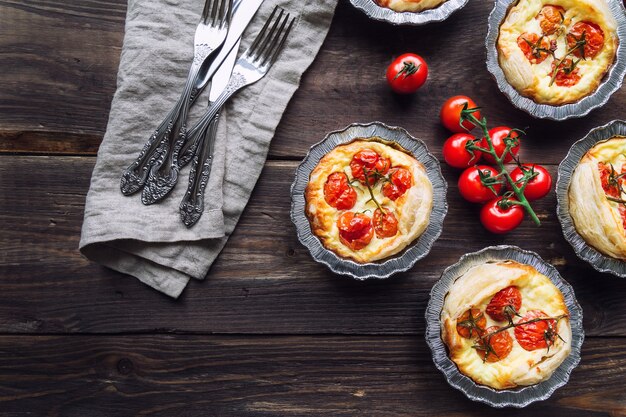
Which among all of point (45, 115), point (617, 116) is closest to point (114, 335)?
point (45, 115)

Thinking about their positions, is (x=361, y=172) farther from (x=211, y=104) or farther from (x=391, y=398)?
(x=391, y=398)

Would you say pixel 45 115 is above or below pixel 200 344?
above

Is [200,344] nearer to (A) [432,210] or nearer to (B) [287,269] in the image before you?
(B) [287,269]

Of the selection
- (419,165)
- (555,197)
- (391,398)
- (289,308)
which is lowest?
(391,398)

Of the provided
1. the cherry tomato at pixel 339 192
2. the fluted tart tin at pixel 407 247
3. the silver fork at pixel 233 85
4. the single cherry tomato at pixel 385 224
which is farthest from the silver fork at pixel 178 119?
the single cherry tomato at pixel 385 224

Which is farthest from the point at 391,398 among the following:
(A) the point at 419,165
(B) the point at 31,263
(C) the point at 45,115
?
(C) the point at 45,115

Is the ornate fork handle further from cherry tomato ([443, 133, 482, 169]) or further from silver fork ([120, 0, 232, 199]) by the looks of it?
cherry tomato ([443, 133, 482, 169])

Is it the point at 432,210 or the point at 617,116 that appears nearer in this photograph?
the point at 432,210

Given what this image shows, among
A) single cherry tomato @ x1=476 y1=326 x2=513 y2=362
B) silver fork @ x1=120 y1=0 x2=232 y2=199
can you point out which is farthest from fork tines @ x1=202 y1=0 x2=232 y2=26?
single cherry tomato @ x1=476 y1=326 x2=513 y2=362
